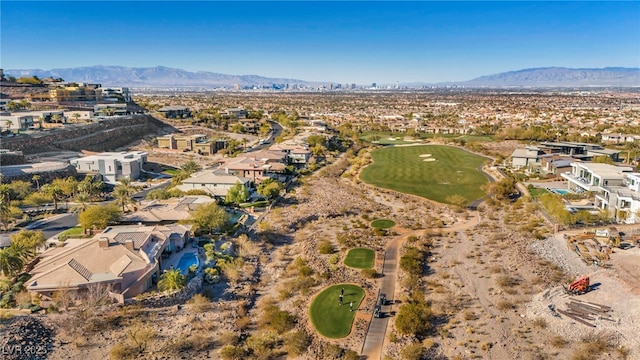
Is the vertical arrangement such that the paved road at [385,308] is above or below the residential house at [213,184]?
below

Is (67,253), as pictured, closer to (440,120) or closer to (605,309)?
(605,309)

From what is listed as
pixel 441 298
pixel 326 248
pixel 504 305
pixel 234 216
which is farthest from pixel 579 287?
pixel 234 216

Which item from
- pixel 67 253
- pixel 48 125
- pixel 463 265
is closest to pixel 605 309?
pixel 463 265

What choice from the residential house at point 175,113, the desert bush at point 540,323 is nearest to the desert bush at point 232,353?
the desert bush at point 540,323

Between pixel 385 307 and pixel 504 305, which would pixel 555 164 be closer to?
pixel 504 305

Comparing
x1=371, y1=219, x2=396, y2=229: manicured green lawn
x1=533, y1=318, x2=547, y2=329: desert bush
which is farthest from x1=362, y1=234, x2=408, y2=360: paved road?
x1=533, y1=318, x2=547, y2=329: desert bush

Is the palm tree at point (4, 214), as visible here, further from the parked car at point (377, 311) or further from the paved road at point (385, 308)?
the parked car at point (377, 311)

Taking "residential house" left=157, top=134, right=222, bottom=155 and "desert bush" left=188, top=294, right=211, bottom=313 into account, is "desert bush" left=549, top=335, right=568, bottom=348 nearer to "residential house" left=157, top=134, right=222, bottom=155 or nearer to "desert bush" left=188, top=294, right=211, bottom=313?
"desert bush" left=188, top=294, right=211, bottom=313
